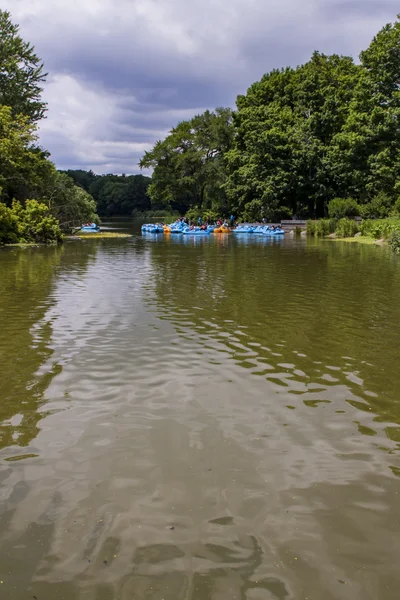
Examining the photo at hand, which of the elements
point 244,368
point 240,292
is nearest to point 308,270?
point 240,292

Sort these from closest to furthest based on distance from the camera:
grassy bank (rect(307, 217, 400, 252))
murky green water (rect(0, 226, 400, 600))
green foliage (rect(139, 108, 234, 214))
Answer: murky green water (rect(0, 226, 400, 600)) < grassy bank (rect(307, 217, 400, 252)) < green foliage (rect(139, 108, 234, 214))

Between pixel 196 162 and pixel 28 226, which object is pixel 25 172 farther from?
pixel 196 162

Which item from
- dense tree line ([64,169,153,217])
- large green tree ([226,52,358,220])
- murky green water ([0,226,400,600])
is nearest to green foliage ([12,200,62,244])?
murky green water ([0,226,400,600])

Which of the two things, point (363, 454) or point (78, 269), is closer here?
point (363, 454)

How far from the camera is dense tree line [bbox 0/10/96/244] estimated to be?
129 ft

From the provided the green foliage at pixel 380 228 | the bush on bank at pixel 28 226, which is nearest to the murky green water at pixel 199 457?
the green foliage at pixel 380 228

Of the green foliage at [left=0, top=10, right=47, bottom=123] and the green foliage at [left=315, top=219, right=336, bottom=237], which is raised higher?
the green foliage at [left=0, top=10, right=47, bottom=123]

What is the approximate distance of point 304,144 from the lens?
59.3 metres

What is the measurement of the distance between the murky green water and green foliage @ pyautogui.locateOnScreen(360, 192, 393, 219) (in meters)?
40.7

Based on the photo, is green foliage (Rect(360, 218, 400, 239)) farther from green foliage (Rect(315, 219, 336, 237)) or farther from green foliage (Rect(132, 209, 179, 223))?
green foliage (Rect(132, 209, 179, 223))

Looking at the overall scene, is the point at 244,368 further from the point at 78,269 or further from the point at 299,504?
the point at 78,269

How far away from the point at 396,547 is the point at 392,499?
669 mm

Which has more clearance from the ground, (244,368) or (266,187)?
(266,187)

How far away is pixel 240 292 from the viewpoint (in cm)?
1564
